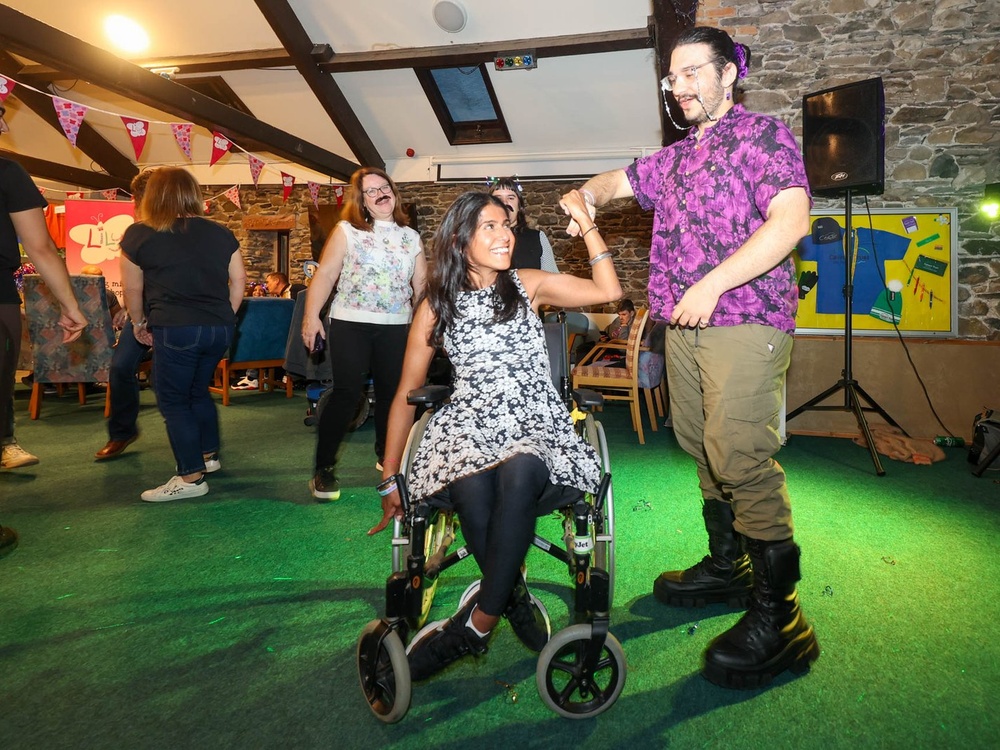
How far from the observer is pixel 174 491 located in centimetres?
314

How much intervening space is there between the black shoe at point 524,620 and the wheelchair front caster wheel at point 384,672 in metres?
0.36

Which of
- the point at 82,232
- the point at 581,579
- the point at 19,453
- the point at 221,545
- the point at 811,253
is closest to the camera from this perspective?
the point at 581,579

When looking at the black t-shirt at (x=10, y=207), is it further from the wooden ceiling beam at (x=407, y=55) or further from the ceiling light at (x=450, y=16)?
the wooden ceiling beam at (x=407, y=55)

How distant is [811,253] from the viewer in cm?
501

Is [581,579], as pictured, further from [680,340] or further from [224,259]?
[224,259]

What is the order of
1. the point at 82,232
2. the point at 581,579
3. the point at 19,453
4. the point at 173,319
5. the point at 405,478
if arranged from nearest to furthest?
the point at 581,579
the point at 405,478
the point at 173,319
the point at 19,453
the point at 82,232

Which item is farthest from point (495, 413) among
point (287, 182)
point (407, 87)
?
point (287, 182)

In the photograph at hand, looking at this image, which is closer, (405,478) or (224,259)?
(405,478)

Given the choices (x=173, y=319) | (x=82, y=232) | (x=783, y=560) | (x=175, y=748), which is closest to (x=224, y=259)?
(x=173, y=319)

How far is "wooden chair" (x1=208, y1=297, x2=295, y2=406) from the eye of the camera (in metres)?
5.84

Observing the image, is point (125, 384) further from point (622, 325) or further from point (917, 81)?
point (917, 81)

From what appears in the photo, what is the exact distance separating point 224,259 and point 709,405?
8.08ft

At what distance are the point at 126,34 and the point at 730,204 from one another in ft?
31.1

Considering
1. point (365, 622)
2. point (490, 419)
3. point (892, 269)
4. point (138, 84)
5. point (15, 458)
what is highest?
point (138, 84)
